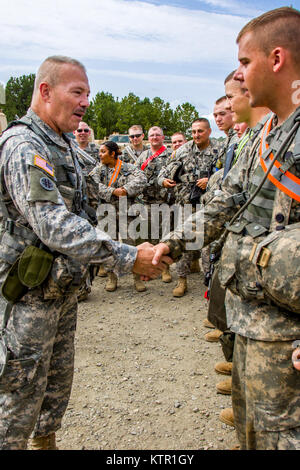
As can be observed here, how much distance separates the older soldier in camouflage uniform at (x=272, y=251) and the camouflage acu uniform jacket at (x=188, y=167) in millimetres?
4255

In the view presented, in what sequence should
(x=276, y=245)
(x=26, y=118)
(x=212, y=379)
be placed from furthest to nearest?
(x=212, y=379) < (x=26, y=118) < (x=276, y=245)

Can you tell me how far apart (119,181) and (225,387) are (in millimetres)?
3999

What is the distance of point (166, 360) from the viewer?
4.01m

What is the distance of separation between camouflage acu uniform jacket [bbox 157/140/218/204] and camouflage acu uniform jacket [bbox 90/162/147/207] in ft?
1.37

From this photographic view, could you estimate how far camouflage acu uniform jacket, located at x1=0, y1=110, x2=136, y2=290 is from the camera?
1.96m

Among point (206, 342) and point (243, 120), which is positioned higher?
point (243, 120)

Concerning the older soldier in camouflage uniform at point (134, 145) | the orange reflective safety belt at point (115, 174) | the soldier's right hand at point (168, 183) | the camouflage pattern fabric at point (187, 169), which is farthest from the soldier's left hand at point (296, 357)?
the older soldier in camouflage uniform at point (134, 145)

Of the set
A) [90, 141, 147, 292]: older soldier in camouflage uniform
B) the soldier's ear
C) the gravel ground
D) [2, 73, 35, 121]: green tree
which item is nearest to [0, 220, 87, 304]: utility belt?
the soldier's ear

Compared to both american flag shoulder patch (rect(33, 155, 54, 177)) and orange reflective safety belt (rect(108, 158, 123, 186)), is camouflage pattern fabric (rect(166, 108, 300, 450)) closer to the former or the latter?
american flag shoulder patch (rect(33, 155, 54, 177))

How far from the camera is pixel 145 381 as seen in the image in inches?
143

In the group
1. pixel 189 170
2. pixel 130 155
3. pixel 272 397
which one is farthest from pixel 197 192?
pixel 272 397
